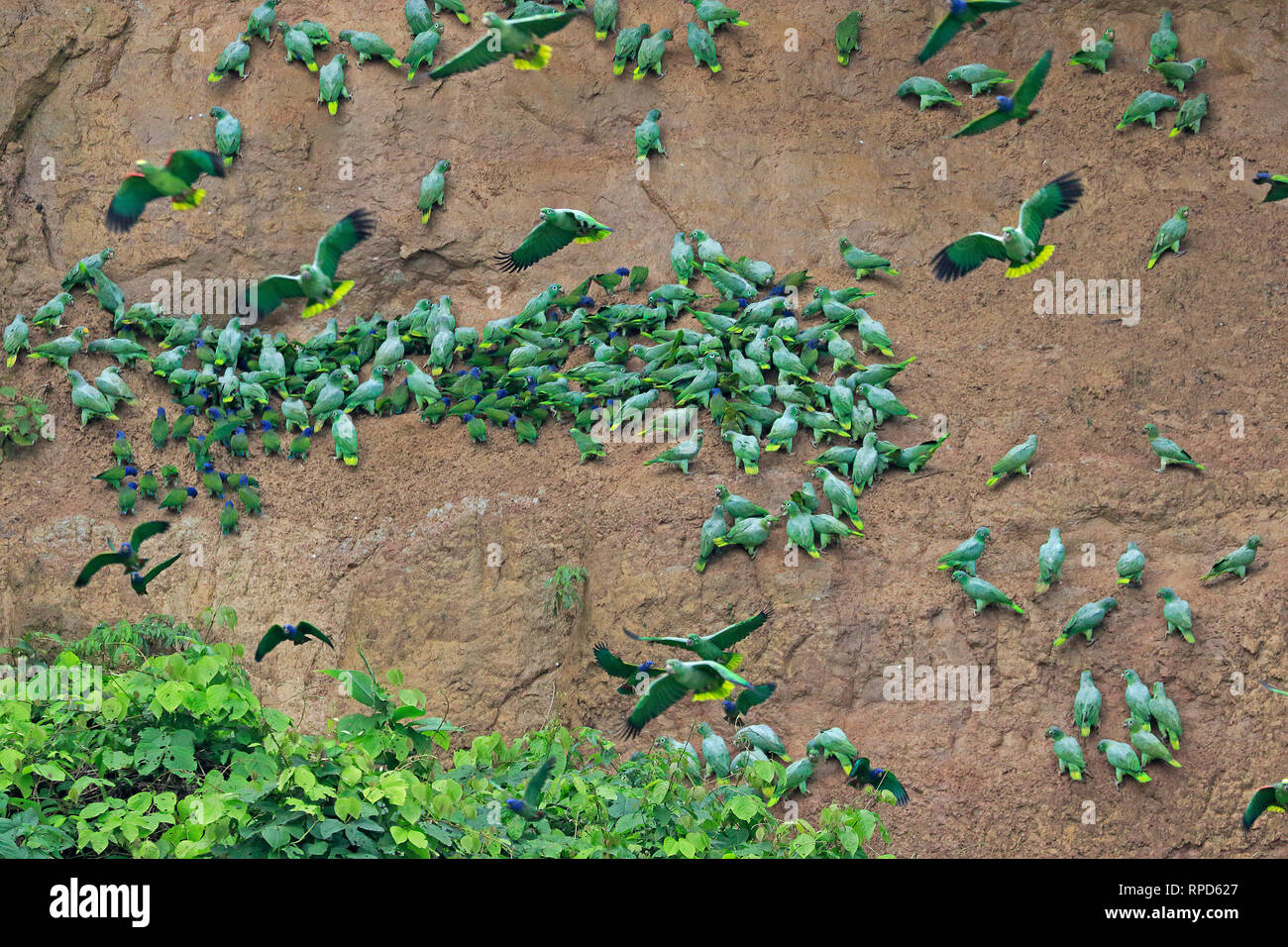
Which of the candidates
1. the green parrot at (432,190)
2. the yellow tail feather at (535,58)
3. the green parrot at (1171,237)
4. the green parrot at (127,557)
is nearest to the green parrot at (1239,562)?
the green parrot at (1171,237)

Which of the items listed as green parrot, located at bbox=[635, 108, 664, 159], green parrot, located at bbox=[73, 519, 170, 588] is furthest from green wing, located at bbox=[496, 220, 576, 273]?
green parrot, located at bbox=[73, 519, 170, 588]

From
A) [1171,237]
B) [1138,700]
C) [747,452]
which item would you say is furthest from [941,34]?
[1138,700]

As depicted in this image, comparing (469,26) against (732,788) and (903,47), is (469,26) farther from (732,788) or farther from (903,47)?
(732,788)

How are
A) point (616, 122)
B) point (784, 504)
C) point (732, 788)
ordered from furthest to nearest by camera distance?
1. point (616, 122)
2. point (784, 504)
3. point (732, 788)

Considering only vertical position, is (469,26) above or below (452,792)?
above

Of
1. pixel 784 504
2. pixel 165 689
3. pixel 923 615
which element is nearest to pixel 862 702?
pixel 923 615

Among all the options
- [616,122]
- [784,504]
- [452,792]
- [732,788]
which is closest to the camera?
[452,792]

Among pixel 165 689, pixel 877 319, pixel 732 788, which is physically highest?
pixel 877 319
